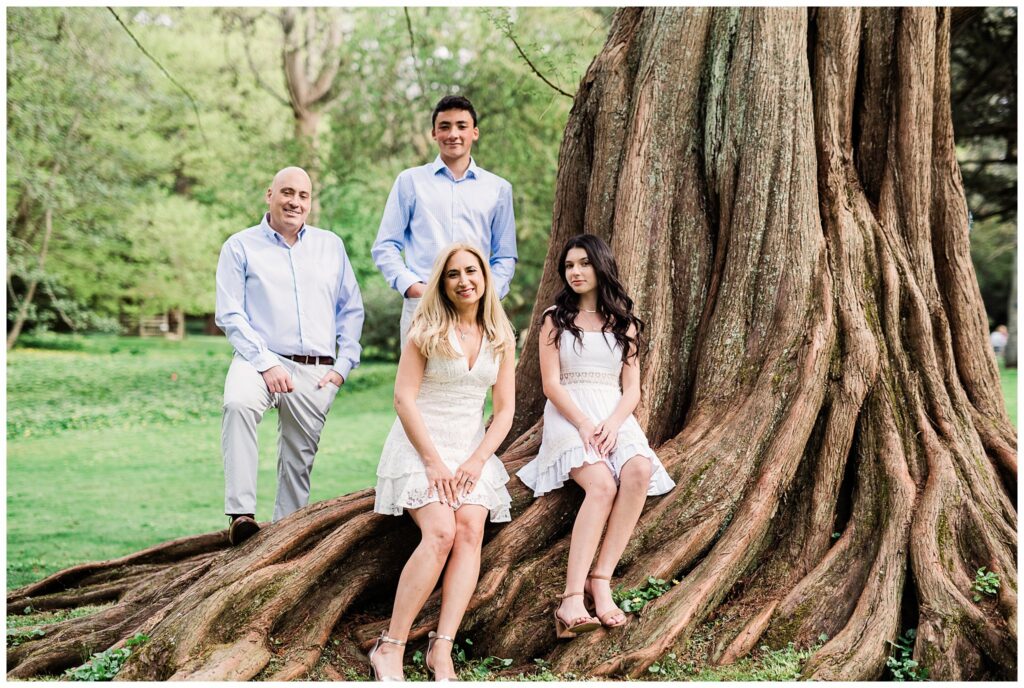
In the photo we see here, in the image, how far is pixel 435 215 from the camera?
520 cm

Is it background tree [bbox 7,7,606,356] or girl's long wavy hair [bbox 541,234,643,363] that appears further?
background tree [bbox 7,7,606,356]

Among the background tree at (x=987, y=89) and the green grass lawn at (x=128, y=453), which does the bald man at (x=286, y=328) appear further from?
the background tree at (x=987, y=89)

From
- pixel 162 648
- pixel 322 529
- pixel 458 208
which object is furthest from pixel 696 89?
pixel 162 648

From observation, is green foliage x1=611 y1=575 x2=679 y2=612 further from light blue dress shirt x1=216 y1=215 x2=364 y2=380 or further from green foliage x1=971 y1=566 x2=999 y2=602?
light blue dress shirt x1=216 y1=215 x2=364 y2=380

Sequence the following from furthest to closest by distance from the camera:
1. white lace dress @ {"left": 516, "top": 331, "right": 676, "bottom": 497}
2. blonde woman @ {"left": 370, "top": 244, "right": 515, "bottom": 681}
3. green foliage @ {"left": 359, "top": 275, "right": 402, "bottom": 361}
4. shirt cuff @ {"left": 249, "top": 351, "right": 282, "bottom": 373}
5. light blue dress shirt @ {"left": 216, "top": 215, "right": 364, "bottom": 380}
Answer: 1. green foliage @ {"left": 359, "top": 275, "right": 402, "bottom": 361}
2. light blue dress shirt @ {"left": 216, "top": 215, "right": 364, "bottom": 380}
3. shirt cuff @ {"left": 249, "top": 351, "right": 282, "bottom": 373}
4. white lace dress @ {"left": 516, "top": 331, "right": 676, "bottom": 497}
5. blonde woman @ {"left": 370, "top": 244, "right": 515, "bottom": 681}

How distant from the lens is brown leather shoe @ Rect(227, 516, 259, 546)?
4777mm

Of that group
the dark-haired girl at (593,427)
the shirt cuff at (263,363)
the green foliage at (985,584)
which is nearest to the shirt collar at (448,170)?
the dark-haired girl at (593,427)

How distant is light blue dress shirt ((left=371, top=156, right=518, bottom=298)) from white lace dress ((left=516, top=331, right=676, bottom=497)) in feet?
2.28

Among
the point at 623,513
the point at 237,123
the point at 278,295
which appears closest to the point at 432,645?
the point at 623,513

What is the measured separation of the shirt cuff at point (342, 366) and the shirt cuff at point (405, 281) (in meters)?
0.61

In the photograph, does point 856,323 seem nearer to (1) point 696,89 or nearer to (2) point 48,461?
(1) point 696,89


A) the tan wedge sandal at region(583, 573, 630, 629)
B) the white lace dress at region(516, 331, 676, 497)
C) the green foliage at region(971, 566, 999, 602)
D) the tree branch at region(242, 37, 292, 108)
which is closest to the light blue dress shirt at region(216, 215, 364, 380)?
the white lace dress at region(516, 331, 676, 497)

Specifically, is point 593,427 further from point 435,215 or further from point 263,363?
point 263,363

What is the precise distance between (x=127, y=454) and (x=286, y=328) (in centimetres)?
873
